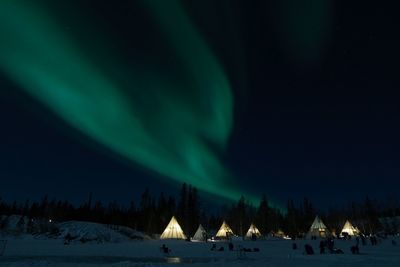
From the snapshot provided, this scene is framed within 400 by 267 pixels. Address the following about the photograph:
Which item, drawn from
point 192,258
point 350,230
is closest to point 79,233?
point 192,258

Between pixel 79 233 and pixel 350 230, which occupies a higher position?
pixel 350 230

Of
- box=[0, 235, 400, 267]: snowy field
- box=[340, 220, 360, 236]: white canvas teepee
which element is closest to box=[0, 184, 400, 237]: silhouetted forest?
box=[340, 220, 360, 236]: white canvas teepee

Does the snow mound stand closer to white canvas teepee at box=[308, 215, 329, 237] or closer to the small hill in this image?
the small hill

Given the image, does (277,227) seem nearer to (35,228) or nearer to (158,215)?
(158,215)

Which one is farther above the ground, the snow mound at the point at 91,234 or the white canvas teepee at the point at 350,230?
the white canvas teepee at the point at 350,230

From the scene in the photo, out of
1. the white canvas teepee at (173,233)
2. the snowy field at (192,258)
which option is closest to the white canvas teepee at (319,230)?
the white canvas teepee at (173,233)

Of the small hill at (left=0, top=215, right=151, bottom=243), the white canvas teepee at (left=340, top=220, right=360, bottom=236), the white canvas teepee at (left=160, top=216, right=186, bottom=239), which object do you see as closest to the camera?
the white canvas teepee at (left=160, top=216, right=186, bottom=239)

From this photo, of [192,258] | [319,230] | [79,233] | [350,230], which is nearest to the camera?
[192,258]

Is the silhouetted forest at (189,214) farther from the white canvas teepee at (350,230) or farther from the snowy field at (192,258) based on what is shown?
the snowy field at (192,258)

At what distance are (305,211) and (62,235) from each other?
112 meters

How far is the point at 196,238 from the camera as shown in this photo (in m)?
80.9

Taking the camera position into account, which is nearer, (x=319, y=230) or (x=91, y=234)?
(x=319, y=230)

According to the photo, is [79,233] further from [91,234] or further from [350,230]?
[350,230]

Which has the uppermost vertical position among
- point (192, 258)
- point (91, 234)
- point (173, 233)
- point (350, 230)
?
point (350, 230)
